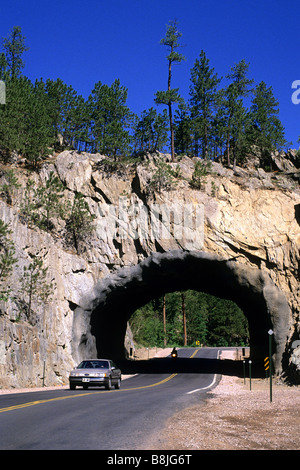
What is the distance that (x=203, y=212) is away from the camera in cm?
3584

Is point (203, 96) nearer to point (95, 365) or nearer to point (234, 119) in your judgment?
point (234, 119)

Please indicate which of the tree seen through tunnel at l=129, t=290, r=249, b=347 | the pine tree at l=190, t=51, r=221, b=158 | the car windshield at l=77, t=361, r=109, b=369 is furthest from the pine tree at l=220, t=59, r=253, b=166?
the tree seen through tunnel at l=129, t=290, r=249, b=347

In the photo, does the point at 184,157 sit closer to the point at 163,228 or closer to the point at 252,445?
the point at 163,228

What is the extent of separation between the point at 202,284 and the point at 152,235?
10028 mm

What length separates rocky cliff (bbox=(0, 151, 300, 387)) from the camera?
108 ft

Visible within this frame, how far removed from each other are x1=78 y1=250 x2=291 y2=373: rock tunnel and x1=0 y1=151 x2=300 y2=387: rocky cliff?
0.11 meters

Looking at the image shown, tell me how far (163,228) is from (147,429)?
2554 cm

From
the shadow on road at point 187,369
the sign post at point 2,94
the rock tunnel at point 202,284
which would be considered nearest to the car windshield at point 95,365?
the rock tunnel at point 202,284

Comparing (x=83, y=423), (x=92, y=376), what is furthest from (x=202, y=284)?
(x=83, y=423)

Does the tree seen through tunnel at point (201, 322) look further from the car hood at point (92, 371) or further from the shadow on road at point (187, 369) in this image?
the car hood at point (92, 371)

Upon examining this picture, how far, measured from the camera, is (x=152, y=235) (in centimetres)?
3578

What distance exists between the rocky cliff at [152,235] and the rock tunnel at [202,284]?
0.11 meters

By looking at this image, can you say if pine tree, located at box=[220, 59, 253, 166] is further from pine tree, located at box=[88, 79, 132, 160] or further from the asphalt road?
the asphalt road
